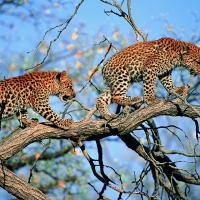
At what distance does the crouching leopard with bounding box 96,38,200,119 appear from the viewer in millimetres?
8641

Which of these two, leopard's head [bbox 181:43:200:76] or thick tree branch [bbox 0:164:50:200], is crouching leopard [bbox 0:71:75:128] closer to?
thick tree branch [bbox 0:164:50:200]

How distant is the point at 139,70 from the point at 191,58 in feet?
4.04

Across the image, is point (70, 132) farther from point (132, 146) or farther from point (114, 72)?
point (114, 72)

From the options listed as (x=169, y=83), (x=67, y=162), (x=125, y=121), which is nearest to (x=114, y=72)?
(x=169, y=83)

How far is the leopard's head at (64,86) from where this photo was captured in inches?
337

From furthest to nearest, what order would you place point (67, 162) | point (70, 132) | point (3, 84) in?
point (67, 162)
point (3, 84)
point (70, 132)

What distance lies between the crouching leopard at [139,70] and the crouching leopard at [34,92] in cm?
66

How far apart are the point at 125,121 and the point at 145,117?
0.90 ft

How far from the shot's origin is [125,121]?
283 inches

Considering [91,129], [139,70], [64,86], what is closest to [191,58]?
[139,70]

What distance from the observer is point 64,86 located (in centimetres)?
861

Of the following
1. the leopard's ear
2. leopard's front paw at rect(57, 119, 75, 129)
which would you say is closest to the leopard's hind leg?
the leopard's ear

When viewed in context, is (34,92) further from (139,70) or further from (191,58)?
(191,58)

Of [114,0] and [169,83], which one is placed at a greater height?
[114,0]
